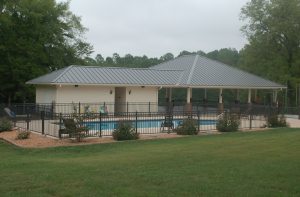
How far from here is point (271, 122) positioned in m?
18.4

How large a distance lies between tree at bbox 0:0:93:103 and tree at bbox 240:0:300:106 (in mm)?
23700

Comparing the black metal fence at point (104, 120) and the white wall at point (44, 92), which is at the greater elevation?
the white wall at point (44, 92)

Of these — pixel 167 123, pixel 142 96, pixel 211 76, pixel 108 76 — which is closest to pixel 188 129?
pixel 167 123

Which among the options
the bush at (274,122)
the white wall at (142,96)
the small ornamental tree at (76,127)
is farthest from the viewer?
the white wall at (142,96)

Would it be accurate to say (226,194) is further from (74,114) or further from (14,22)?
(14,22)

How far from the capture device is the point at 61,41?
35000 mm

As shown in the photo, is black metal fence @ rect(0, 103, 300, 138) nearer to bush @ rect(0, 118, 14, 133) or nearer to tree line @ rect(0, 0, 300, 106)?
bush @ rect(0, 118, 14, 133)

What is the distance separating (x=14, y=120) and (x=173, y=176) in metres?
13.5

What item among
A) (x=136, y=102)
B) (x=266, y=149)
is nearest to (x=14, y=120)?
(x=136, y=102)

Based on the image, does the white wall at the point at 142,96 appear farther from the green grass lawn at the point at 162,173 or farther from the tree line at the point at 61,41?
the green grass lawn at the point at 162,173

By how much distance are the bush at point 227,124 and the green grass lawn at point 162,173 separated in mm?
5543

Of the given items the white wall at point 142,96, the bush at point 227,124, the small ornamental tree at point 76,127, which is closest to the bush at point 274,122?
the bush at point 227,124

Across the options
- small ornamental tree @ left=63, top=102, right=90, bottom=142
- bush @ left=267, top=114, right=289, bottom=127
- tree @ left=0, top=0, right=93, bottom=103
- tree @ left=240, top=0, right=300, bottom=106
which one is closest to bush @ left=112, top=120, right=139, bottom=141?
small ornamental tree @ left=63, top=102, right=90, bottom=142

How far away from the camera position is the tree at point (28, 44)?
91.1ft
